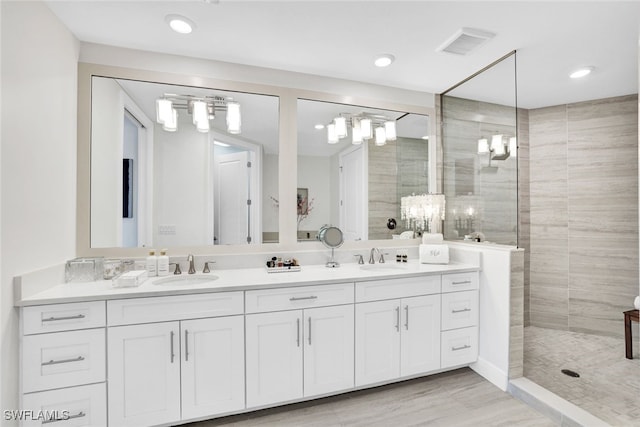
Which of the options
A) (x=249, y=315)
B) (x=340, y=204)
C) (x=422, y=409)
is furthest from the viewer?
(x=340, y=204)

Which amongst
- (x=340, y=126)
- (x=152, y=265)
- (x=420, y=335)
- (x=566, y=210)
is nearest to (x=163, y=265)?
(x=152, y=265)

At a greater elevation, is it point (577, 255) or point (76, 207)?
point (76, 207)

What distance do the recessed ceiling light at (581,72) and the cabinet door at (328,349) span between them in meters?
2.75

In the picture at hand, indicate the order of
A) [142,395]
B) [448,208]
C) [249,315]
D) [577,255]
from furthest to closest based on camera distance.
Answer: [577,255], [448,208], [249,315], [142,395]

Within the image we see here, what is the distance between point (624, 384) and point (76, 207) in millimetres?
4156

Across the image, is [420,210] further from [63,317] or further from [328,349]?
[63,317]

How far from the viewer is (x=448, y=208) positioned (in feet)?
9.74

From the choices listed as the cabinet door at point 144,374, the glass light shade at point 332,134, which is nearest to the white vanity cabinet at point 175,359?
the cabinet door at point 144,374

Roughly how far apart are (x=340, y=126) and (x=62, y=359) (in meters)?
2.45

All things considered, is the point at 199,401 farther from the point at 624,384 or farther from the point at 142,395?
the point at 624,384

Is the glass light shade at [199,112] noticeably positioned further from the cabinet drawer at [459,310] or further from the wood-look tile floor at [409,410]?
the cabinet drawer at [459,310]

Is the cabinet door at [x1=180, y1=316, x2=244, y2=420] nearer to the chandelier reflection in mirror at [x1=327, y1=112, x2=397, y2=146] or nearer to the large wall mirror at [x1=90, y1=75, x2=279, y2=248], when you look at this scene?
the large wall mirror at [x1=90, y1=75, x2=279, y2=248]

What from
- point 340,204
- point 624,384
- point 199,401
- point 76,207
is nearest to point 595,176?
point 624,384

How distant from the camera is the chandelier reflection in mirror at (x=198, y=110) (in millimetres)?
2285
